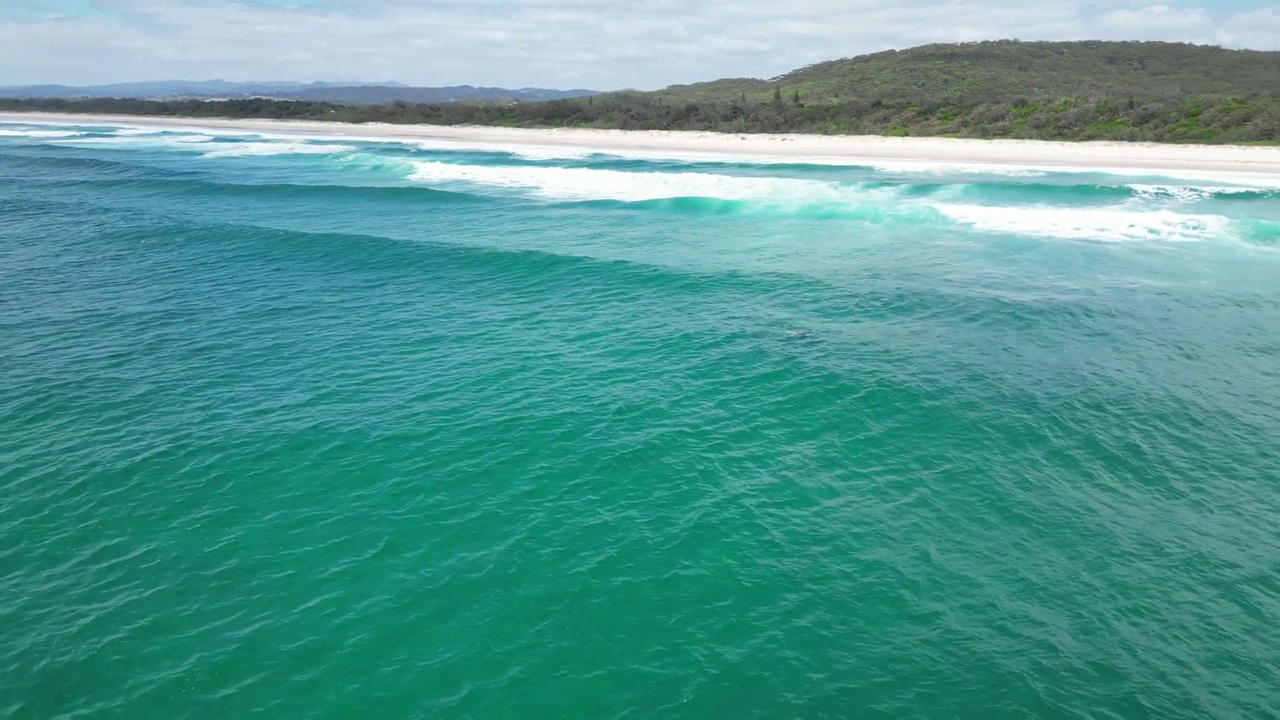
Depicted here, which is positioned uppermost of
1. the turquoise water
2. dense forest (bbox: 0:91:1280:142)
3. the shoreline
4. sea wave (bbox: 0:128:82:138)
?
dense forest (bbox: 0:91:1280:142)

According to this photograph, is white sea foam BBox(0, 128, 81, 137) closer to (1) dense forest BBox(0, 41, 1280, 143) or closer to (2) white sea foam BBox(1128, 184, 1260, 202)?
(1) dense forest BBox(0, 41, 1280, 143)

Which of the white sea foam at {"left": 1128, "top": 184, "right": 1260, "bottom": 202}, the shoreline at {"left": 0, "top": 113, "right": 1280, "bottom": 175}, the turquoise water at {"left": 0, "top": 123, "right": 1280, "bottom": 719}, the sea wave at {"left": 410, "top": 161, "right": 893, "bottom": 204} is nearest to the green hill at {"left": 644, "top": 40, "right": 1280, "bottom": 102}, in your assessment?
the shoreline at {"left": 0, "top": 113, "right": 1280, "bottom": 175}

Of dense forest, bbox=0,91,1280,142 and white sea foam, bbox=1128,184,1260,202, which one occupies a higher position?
dense forest, bbox=0,91,1280,142

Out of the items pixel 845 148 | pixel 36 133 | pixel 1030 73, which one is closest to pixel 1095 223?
pixel 845 148

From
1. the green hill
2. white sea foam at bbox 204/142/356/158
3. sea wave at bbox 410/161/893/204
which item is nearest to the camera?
sea wave at bbox 410/161/893/204

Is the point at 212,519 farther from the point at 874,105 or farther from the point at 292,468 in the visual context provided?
the point at 874,105

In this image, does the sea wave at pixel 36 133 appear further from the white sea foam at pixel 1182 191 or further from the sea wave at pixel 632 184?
the white sea foam at pixel 1182 191

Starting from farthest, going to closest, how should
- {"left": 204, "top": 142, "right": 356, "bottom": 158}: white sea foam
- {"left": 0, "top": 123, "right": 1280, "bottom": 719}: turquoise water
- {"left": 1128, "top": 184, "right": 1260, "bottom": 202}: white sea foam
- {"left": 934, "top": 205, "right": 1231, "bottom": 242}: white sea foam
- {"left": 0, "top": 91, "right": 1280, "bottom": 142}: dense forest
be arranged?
{"left": 204, "top": 142, "right": 356, "bottom": 158}: white sea foam, {"left": 0, "top": 91, "right": 1280, "bottom": 142}: dense forest, {"left": 1128, "top": 184, "right": 1260, "bottom": 202}: white sea foam, {"left": 934, "top": 205, "right": 1231, "bottom": 242}: white sea foam, {"left": 0, "top": 123, "right": 1280, "bottom": 719}: turquoise water
